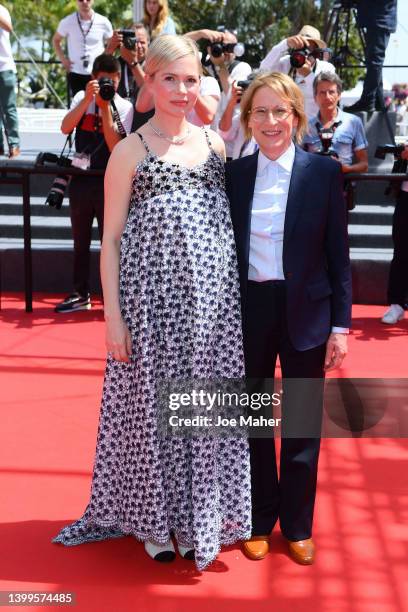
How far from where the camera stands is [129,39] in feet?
23.1

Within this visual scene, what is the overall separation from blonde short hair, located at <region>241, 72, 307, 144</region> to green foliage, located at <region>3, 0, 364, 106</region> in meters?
26.4

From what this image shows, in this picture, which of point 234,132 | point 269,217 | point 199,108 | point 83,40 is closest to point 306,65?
point 234,132

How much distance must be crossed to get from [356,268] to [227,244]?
14.4 feet

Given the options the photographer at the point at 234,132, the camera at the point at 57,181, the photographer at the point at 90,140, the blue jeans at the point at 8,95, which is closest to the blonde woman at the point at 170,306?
the photographer at the point at 90,140

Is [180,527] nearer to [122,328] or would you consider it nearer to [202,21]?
[122,328]

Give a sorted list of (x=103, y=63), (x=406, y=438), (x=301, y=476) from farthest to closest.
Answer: (x=103, y=63) → (x=406, y=438) → (x=301, y=476)

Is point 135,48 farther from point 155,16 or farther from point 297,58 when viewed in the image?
point 297,58

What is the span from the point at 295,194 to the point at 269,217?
12 centimetres

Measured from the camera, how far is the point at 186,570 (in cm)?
309

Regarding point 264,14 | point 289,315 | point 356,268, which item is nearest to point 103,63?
point 356,268

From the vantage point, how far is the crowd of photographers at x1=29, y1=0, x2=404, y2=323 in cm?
620

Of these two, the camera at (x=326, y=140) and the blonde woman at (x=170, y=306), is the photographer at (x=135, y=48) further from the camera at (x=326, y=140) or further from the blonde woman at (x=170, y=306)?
the blonde woman at (x=170, y=306)

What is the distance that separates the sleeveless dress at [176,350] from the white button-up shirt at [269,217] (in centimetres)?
8

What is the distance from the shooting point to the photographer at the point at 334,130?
6062 millimetres
